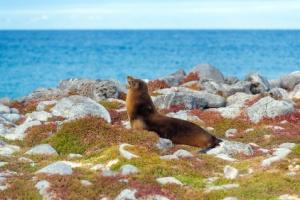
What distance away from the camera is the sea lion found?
65.6 feet

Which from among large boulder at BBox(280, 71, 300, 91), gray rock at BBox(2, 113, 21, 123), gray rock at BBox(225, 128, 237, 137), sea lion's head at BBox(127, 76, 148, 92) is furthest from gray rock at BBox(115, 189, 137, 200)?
large boulder at BBox(280, 71, 300, 91)

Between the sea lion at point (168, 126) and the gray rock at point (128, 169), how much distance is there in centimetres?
444

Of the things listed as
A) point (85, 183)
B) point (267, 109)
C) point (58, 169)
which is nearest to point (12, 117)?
point (267, 109)

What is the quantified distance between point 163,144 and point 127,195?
16.9 feet

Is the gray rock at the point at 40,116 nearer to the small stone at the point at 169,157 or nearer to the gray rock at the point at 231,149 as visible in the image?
the gray rock at the point at 231,149

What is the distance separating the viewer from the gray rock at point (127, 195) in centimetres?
1374

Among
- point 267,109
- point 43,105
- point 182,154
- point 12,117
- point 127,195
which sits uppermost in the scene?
point 127,195

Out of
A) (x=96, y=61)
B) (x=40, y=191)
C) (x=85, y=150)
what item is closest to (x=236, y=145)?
(x=85, y=150)

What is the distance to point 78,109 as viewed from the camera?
23250 millimetres

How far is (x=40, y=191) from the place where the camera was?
14.1 meters

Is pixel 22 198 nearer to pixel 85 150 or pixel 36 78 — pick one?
pixel 85 150

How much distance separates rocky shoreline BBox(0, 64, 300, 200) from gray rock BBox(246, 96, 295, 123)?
37mm

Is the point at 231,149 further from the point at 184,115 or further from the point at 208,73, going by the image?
the point at 208,73

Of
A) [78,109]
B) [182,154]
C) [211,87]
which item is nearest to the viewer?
[182,154]
